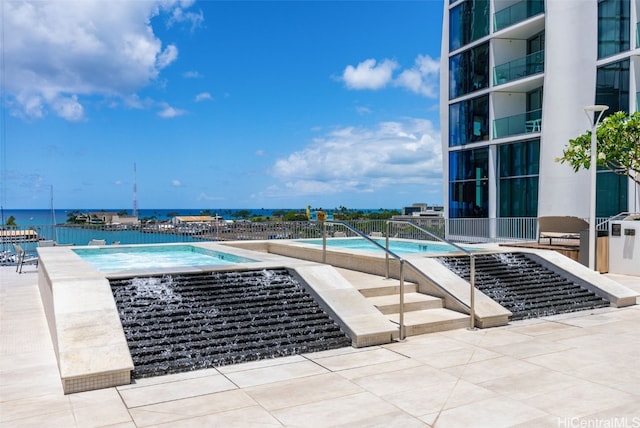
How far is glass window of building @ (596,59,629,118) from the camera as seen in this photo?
19047 millimetres

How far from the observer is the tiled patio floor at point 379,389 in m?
4.57


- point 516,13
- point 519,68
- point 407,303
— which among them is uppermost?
point 516,13

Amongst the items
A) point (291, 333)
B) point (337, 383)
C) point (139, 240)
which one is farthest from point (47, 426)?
point (139, 240)

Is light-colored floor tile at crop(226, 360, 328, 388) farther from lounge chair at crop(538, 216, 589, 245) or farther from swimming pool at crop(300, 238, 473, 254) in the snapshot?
lounge chair at crop(538, 216, 589, 245)

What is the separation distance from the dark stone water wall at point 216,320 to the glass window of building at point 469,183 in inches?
736

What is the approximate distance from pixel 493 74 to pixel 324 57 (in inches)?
696

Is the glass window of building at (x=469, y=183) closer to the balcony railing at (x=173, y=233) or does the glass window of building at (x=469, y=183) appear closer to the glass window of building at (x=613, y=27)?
the balcony railing at (x=173, y=233)

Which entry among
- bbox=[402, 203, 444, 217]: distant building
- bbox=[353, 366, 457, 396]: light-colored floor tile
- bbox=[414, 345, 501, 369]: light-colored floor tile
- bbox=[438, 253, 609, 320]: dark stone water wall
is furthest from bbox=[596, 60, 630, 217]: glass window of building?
bbox=[402, 203, 444, 217]: distant building

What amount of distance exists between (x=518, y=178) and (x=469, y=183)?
117 inches

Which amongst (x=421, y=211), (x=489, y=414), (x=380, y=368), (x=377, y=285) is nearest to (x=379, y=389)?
(x=380, y=368)

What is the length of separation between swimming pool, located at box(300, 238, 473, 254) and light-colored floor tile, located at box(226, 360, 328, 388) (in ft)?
17.9

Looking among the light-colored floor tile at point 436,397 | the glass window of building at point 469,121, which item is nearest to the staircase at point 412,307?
the light-colored floor tile at point 436,397

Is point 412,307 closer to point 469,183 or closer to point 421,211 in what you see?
point 469,183

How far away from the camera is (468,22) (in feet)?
Answer: 87.1
